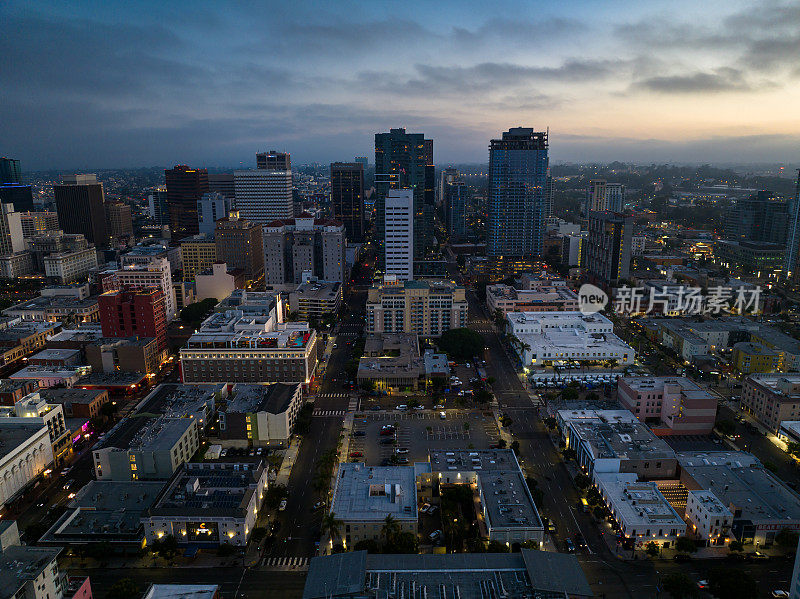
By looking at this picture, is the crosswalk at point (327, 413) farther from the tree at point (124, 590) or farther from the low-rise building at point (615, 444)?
the tree at point (124, 590)

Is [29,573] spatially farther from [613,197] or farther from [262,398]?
[613,197]

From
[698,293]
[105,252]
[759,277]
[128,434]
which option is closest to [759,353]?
[698,293]

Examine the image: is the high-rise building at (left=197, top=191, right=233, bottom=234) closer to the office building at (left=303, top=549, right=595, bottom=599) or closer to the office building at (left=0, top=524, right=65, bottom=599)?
the office building at (left=0, top=524, right=65, bottom=599)

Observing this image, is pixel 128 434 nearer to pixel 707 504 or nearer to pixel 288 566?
pixel 288 566

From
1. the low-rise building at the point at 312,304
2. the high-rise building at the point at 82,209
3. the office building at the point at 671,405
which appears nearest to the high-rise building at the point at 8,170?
the high-rise building at the point at 82,209

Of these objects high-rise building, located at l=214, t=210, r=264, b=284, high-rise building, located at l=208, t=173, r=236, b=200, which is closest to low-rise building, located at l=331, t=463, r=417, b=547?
high-rise building, located at l=214, t=210, r=264, b=284

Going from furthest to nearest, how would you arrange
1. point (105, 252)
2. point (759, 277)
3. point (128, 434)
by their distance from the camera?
point (105, 252), point (759, 277), point (128, 434)
